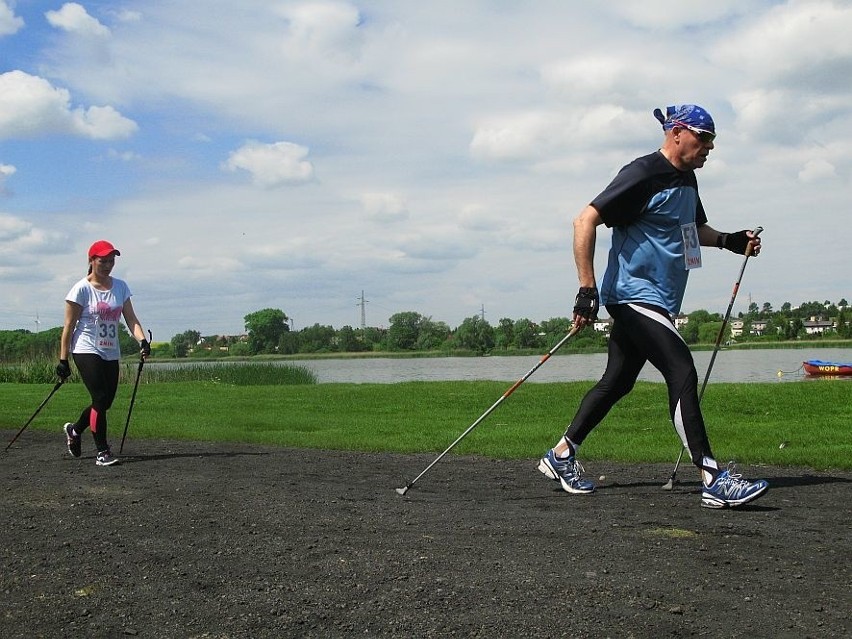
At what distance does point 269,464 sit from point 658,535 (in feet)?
15.9

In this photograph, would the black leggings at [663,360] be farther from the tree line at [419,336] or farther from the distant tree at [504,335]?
the distant tree at [504,335]

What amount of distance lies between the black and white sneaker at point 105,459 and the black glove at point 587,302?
5.24m

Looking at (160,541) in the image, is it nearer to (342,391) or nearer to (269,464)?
(269,464)

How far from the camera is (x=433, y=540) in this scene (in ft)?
16.4

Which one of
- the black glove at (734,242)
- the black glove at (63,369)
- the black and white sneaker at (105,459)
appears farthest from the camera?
the black glove at (63,369)

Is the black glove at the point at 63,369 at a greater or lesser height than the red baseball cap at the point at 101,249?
lesser

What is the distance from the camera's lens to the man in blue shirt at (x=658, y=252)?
20.4 feet

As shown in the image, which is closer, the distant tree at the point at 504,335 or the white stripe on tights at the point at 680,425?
the white stripe on tights at the point at 680,425

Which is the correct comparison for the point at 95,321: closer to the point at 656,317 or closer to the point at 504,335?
the point at 656,317

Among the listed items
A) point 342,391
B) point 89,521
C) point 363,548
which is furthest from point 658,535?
point 342,391

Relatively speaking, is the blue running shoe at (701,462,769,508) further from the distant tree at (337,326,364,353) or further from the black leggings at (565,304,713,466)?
the distant tree at (337,326,364,353)

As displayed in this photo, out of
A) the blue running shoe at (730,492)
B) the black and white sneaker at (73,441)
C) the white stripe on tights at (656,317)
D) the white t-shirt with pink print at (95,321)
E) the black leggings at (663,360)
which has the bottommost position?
the blue running shoe at (730,492)

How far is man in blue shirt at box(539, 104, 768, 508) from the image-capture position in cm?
622

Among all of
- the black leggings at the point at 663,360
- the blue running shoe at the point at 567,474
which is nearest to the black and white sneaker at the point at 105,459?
the blue running shoe at the point at 567,474
